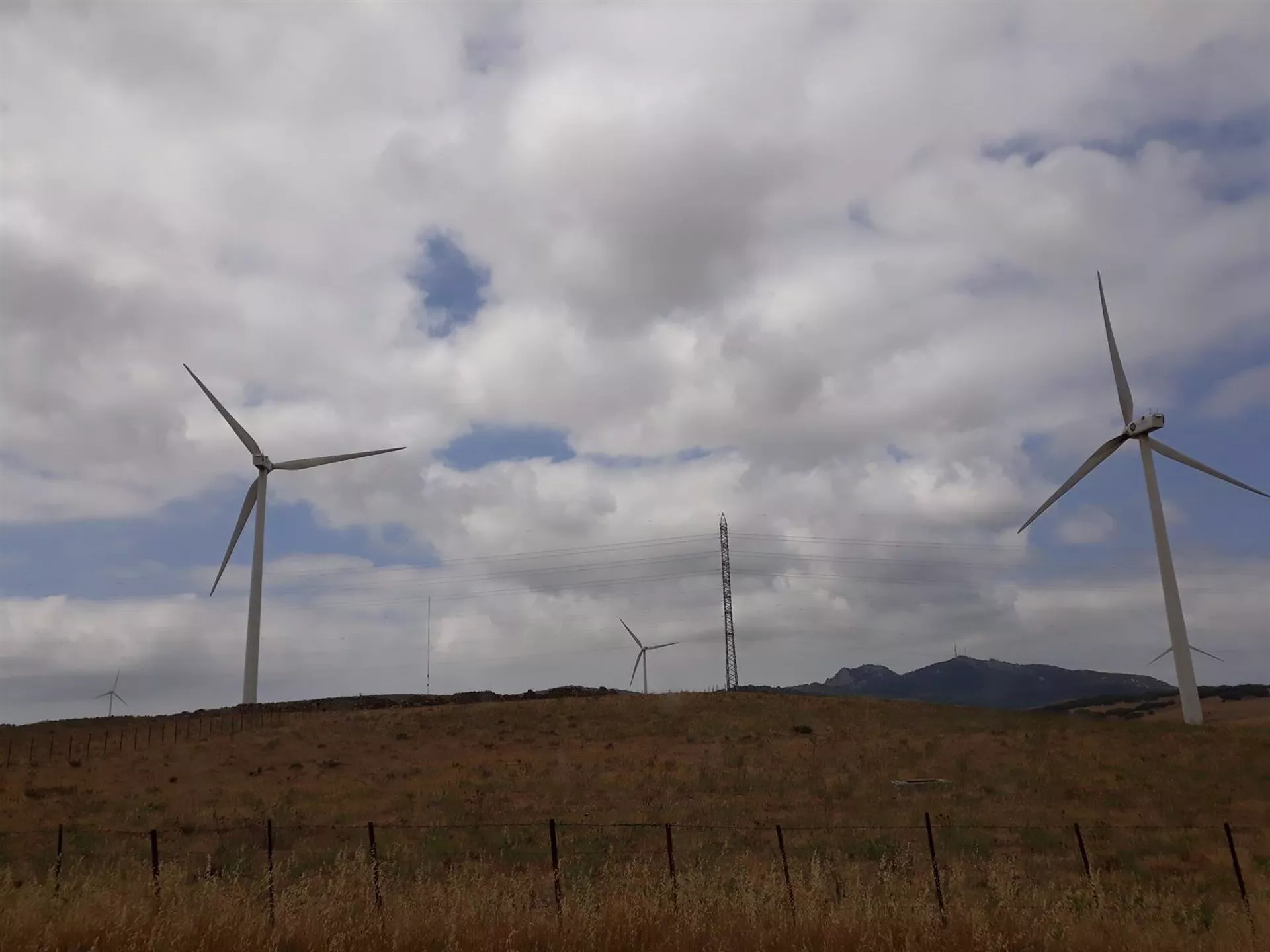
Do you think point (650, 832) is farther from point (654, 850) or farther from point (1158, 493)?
point (1158, 493)

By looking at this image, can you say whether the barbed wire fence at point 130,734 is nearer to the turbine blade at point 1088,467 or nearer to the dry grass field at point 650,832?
the dry grass field at point 650,832

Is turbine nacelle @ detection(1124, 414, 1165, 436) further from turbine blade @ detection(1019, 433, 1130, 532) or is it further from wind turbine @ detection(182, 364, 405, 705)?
wind turbine @ detection(182, 364, 405, 705)

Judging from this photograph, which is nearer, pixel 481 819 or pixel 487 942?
pixel 487 942

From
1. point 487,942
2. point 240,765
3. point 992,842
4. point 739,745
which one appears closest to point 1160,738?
point 739,745

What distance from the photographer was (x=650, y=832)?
2995 cm

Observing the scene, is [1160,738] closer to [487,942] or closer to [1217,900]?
[1217,900]

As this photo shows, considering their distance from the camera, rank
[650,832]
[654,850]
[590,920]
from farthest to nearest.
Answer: [650,832]
[654,850]
[590,920]

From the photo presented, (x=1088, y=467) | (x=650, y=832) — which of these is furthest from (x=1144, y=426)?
(x=650, y=832)

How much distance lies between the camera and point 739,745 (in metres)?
55.6

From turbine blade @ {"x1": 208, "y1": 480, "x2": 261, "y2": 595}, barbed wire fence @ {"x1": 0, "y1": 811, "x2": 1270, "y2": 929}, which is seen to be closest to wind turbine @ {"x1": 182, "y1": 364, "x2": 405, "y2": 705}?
turbine blade @ {"x1": 208, "y1": 480, "x2": 261, "y2": 595}

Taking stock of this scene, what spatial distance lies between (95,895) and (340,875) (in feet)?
12.5

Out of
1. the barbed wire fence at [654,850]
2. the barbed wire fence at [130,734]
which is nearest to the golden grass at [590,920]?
the barbed wire fence at [654,850]

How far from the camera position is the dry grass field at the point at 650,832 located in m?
14.2

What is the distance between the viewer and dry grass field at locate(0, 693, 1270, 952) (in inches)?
560
